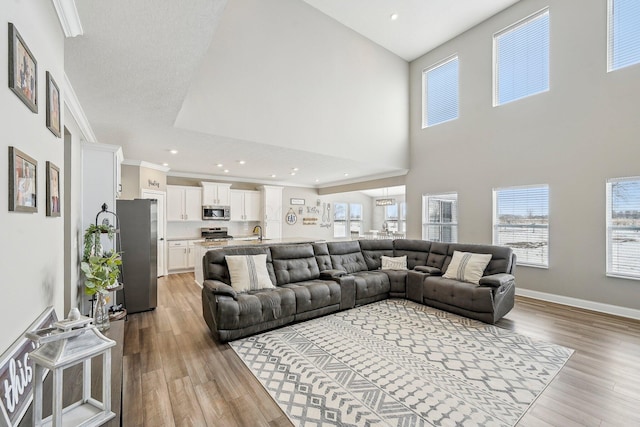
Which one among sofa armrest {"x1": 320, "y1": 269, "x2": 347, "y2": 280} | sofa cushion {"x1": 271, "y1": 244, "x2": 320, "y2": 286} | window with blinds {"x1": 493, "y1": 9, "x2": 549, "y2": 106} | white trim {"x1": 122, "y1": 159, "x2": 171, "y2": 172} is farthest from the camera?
white trim {"x1": 122, "y1": 159, "x2": 171, "y2": 172}

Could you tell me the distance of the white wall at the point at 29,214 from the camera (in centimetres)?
104

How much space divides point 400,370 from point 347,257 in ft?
8.20

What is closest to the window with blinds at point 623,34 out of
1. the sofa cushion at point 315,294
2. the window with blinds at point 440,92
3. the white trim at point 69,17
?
the window with blinds at point 440,92

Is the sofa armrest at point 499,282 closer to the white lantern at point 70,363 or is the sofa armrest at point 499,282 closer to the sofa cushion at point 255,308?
the sofa cushion at point 255,308

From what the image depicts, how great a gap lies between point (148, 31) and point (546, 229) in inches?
240

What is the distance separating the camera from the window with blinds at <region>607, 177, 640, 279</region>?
3.88 meters

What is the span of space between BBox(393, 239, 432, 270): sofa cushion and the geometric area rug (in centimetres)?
144

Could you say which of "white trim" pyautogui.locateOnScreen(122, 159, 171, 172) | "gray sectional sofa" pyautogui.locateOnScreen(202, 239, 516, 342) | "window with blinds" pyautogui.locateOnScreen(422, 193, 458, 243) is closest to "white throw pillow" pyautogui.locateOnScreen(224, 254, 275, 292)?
"gray sectional sofa" pyautogui.locateOnScreen(202, 239, 516, 342)

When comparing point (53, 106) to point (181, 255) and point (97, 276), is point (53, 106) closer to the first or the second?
point (97, 276)

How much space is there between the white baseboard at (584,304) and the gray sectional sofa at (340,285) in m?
→ 1.24

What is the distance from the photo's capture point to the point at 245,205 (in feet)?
28.0

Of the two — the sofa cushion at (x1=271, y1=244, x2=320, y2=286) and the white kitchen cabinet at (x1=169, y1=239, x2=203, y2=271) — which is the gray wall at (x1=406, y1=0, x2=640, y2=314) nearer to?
the sofa cushion at (x1=271, y1=244, x2=320, y2=286)

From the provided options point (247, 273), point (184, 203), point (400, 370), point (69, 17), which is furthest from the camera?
point (184, 203)

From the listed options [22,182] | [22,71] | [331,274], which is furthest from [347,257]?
[22,71]
